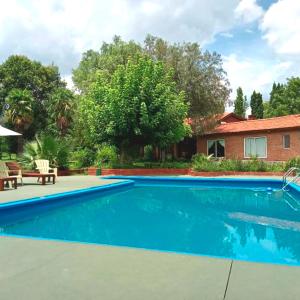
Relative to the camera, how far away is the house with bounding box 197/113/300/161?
2342cm

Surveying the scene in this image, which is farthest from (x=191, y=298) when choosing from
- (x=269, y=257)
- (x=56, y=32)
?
(x=56, y=32)

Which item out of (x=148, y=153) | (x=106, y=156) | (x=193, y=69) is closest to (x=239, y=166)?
(x=106, y=156)

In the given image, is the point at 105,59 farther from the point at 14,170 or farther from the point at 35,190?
the point at 35,190

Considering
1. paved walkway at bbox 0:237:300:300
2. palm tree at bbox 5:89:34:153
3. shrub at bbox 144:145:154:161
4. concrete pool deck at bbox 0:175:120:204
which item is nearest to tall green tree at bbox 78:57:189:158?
concrete pool deck at bbox 0:175:120:204

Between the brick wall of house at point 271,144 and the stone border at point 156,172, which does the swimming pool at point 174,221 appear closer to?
the stone border at point 156,172

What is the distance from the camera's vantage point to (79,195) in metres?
Answer: 12.9

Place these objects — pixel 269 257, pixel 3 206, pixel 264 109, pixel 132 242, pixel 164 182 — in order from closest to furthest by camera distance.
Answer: pixel 269 257
pixel 132 242
pixel 3 206
pixel 164 182
pixel 264 109

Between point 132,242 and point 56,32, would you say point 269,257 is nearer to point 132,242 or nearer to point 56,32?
point 132,242

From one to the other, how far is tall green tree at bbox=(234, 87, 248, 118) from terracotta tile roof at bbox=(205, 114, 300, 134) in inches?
1045

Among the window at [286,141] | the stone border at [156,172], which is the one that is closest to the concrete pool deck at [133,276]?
the stone border at [156,172]

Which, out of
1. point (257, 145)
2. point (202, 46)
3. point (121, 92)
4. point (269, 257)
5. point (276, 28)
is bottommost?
point (269, 257)

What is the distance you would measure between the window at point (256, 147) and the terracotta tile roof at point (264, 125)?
0.79 meters

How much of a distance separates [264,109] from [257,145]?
28.7m

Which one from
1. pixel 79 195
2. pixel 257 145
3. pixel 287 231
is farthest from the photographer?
pixel 257 145
